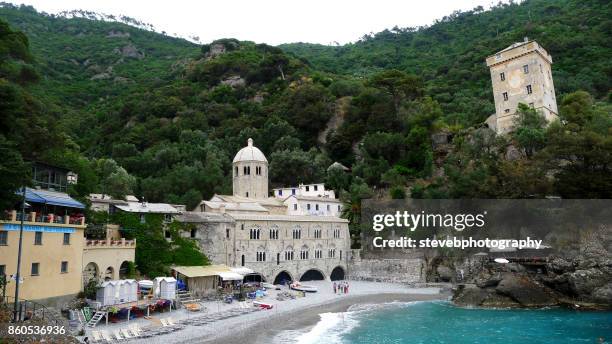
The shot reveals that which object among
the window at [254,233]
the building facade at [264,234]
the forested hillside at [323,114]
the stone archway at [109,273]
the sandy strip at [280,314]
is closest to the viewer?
the sandy strip at [280,314]

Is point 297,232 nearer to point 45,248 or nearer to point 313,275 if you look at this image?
point 313,275

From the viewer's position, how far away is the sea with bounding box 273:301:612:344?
24000 millimetres

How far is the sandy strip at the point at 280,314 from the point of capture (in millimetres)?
22062

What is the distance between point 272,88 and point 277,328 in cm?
6192

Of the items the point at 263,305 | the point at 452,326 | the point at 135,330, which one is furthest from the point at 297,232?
the point at 135,330

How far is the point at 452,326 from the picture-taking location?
90.3ft

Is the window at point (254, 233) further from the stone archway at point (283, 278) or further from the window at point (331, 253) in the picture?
the window at point (331, 253)

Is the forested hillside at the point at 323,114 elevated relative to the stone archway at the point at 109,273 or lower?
elevated

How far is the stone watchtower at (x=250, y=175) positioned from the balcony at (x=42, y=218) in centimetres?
2454

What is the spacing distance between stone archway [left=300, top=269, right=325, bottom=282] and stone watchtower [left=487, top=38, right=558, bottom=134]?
23.0 metres

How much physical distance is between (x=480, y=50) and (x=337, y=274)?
55.1 m

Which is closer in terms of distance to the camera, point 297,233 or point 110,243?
point 110,243

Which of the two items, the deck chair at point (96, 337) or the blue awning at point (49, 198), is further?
A: the blue awning at point (49, 198)

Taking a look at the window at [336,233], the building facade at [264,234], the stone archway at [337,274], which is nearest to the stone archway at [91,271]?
the building facade at [264,234]
